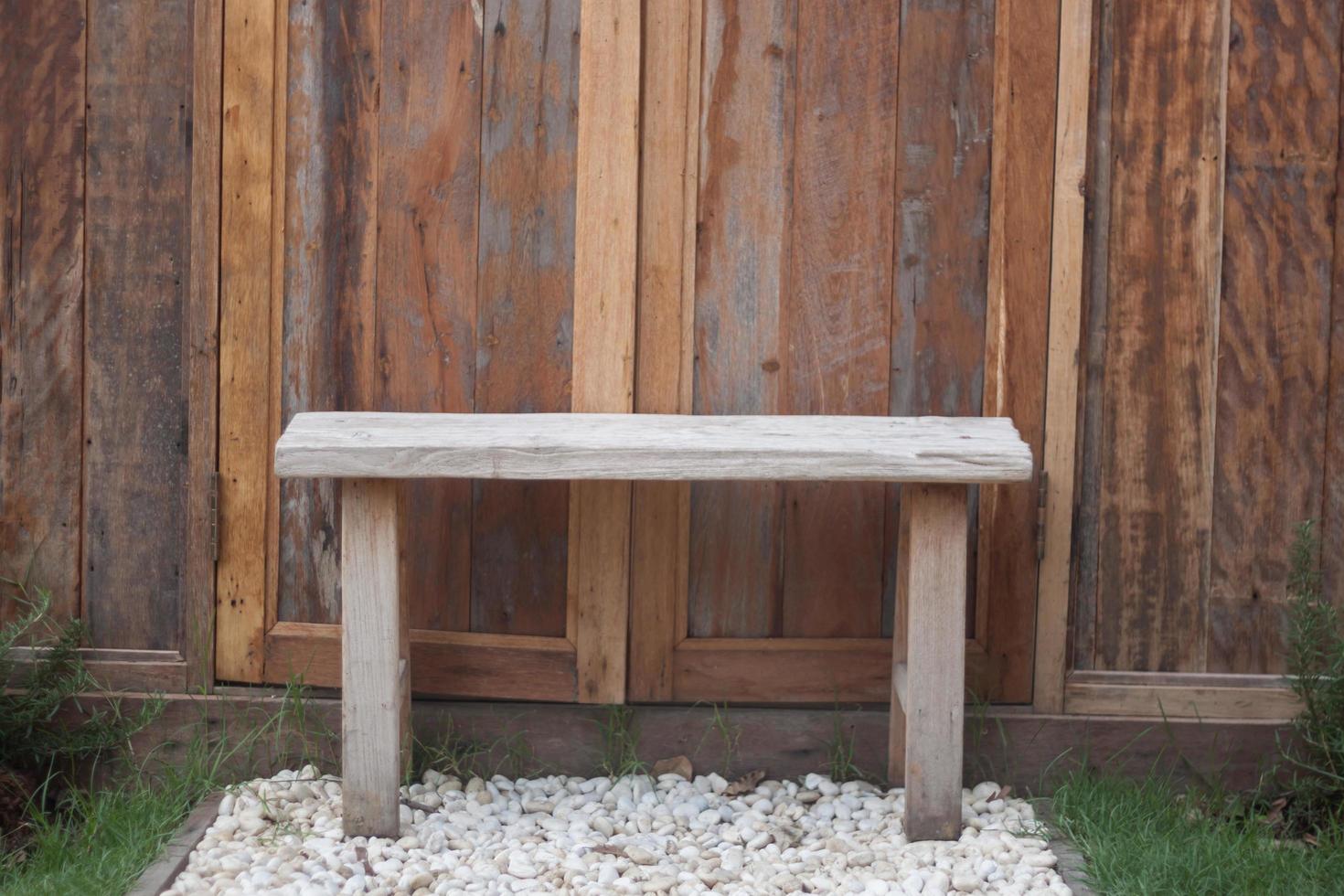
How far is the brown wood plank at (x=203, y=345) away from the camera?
117 inches

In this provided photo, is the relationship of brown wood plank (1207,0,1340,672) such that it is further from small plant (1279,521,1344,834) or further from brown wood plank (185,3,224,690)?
brown wood plank (185,3,224,690)

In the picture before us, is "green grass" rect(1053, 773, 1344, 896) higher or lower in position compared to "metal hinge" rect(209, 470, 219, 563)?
lower

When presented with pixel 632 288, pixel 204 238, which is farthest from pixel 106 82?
pixel 632 288

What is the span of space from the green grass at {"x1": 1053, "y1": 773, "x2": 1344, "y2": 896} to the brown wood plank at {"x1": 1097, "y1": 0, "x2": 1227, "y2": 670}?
352 mm

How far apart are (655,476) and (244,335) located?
1140 mm

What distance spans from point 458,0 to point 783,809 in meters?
2.03

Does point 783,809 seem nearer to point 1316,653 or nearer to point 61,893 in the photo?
point 1316,653

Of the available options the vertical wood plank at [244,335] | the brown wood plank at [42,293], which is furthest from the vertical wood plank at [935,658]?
the brown wood plank at [42,293]

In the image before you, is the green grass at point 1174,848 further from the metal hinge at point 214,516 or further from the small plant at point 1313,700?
the metal hinge at point 214,516

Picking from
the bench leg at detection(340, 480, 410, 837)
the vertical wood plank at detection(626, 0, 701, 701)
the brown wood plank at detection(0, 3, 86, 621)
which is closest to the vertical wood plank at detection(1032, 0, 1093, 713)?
the vertical wood plank at detection(626, 0, 701, 701)

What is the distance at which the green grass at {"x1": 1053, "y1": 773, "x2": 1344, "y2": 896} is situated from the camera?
2.44 metres

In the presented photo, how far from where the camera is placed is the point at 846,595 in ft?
9.93

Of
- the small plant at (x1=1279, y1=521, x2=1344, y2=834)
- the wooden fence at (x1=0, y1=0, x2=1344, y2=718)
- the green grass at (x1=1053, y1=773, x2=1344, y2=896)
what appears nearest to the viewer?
the green grass at (x1=1053, y1=773, x2=1344, y2=896)

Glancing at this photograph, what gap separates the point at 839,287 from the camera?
2.98 m
